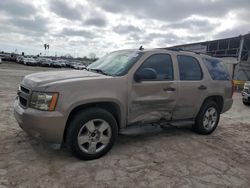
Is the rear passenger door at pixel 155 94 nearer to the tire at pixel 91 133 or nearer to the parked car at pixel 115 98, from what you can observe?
the parked car at pixel 115 98

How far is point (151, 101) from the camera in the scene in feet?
14.7

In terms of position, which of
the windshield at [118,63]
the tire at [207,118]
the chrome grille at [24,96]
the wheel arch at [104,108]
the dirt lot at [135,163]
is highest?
the windshield at [118,63]

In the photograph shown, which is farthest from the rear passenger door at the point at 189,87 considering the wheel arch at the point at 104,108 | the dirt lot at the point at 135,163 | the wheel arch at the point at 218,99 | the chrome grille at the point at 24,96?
the chrome grille at the point at 24,96

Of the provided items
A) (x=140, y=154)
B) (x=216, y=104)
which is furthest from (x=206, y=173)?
(x=216, y=104)

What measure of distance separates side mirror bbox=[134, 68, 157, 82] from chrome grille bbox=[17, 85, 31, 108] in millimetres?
1747

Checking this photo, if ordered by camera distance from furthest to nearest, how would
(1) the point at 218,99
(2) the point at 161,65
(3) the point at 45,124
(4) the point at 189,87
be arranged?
(1) the point at 218,99, (4) the point at 189,87, (2) the point at 161,65, (3) the point at 45,124

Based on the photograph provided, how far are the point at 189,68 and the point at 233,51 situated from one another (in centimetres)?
2769

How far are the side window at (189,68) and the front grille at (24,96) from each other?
9.51 ft

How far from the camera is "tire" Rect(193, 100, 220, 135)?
219 inches

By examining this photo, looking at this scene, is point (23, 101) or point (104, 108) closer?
point (23, 101)

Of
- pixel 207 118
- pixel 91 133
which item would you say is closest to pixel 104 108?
pixel 91 133

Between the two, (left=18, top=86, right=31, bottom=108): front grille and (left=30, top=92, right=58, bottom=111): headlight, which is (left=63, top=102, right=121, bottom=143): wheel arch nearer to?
(left=30, top=92, right=58, bottom=111): headlight

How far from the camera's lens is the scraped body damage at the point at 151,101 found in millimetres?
4285

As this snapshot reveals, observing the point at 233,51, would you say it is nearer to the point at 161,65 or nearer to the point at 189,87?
the point at 189,87
